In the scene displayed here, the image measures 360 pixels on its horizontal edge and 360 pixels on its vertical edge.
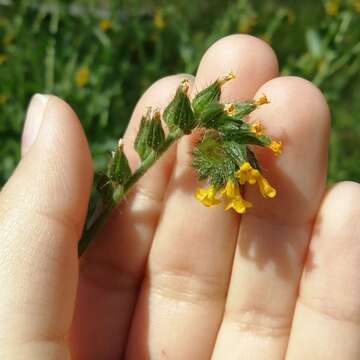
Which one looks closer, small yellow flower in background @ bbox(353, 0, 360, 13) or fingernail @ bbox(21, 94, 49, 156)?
fingernail @ bbox(21, 94, 49, 156)

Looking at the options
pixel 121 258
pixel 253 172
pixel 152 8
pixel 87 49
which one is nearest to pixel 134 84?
pixel 87 49

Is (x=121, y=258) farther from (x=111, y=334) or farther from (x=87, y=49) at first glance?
(x=87, y=49)

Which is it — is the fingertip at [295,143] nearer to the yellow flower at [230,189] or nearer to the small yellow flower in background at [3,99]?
the yellow flower at [230,189]

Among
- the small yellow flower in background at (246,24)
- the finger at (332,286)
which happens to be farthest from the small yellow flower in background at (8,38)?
the finger at (332,286)

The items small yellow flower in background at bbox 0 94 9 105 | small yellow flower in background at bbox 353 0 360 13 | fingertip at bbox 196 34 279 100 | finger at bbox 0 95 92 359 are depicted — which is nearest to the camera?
finger at bbox 0 95 92 359

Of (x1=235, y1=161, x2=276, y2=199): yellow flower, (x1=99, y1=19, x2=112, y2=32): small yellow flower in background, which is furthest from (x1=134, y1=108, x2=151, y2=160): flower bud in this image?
(x1=99, y1=19, x2=112, y2=32): small yellow flower in background

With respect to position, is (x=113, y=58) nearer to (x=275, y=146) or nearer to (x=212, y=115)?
(x=212, y=115)

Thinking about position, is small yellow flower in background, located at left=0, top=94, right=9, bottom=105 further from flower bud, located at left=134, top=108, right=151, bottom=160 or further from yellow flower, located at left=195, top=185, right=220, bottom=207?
yellow flower, located at left=195, top=185, right=220, bottom=207
